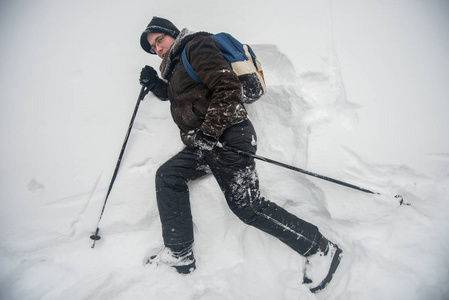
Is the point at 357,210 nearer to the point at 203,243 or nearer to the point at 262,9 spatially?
the point at 203,243

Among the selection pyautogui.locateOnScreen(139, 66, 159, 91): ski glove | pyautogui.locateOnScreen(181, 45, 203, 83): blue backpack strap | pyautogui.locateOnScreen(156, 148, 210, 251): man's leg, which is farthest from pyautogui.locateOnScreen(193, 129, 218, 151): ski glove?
pyautogui.locateOnScreen(139, 66, 159, 91): ski glove

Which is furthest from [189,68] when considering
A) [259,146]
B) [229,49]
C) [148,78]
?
[259,146]

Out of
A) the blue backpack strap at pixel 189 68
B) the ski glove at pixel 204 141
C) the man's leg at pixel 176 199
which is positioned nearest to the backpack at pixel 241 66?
the blue backpack strap at pixel 189 68

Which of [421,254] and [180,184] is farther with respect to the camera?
[180,184]

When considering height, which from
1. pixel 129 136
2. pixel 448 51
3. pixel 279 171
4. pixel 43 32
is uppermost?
pixel 43 32

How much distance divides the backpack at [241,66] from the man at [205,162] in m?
0.06

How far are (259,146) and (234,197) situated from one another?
0.73 m

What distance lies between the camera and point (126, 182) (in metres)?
2.11

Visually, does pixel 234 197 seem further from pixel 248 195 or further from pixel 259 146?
pixel 259 146

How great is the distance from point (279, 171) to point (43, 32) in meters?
3.14

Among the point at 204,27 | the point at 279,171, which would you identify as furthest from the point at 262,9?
the point at 279,171

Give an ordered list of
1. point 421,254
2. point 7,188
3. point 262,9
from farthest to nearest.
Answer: point 262,9 < point 7,188 < point 421,254

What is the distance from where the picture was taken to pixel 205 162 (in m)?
1.94

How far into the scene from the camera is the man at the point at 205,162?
148 cm
